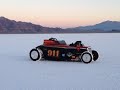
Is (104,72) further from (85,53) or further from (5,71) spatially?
(5,71)

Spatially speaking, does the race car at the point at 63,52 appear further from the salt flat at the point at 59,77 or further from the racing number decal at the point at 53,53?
the salt flat at the point at 59,77

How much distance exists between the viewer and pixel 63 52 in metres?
10.9

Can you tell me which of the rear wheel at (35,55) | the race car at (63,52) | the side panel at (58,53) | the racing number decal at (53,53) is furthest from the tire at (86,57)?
the rear wheel at (35,55)

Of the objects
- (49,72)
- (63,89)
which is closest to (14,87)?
(63,89)

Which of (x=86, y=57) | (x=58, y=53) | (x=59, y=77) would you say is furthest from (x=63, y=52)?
(x=59, y=77)

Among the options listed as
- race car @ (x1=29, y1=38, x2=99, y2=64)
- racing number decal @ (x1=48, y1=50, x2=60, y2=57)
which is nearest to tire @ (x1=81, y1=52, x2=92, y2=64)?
race car @ (x1=29, y1=38, x2=99, y2=64)

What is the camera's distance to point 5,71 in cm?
870

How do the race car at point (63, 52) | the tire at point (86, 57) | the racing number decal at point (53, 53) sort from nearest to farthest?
the tire at point (86, 57)
the race car at point (63, 52)
the racing number decal at point (53, 53)

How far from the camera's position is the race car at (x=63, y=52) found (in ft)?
34.5

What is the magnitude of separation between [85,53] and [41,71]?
2.16 m

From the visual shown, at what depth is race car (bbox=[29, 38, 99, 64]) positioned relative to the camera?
34.5 feet

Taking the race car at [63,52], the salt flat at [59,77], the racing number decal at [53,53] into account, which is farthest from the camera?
the racing number decal at [53,53]

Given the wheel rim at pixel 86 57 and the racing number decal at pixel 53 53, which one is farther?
the racing number decal at pixel 53 53

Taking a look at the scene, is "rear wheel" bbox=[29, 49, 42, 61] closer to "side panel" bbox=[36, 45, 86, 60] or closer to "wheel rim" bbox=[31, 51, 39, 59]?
"wheel rim" bbox=[31, 51, 39, 59]
